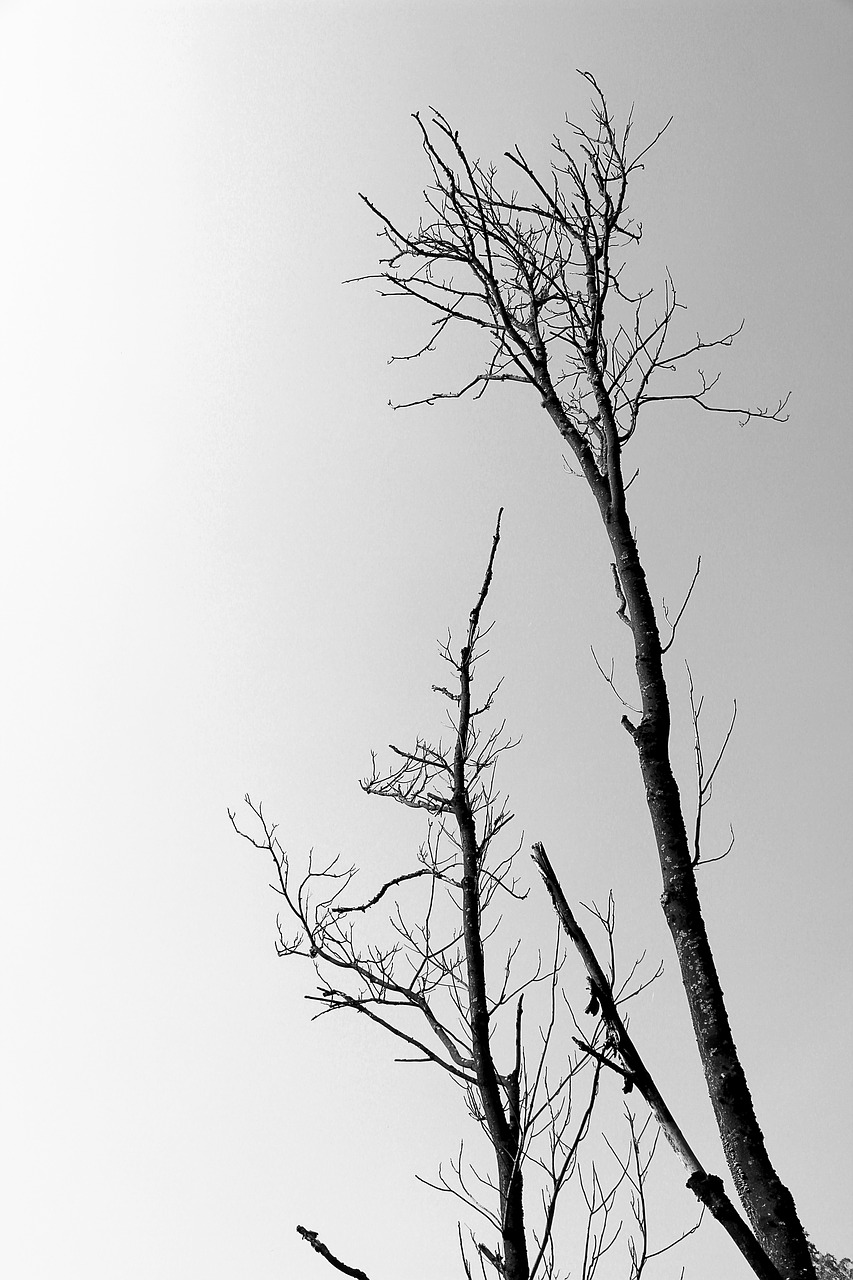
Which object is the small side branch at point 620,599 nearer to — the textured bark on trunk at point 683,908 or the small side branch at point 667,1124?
the textured bark on trunk at point 683,908

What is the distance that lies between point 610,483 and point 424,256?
144cm

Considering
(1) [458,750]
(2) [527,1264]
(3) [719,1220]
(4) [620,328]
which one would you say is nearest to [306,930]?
(1) [458,750]

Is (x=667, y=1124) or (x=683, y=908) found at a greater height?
(x=683, y=908)

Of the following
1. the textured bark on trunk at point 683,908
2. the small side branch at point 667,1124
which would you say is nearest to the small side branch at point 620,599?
the textured bark on trunk at point 683,908

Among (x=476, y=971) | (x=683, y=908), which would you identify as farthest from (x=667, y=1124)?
(x=476, y=971)

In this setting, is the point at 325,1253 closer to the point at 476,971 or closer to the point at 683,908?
the point at 683,908

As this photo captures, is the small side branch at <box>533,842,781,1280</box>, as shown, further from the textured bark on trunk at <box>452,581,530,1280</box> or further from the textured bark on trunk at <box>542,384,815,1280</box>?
the textured bark on trunk at <box>452,581,530,1280</box>

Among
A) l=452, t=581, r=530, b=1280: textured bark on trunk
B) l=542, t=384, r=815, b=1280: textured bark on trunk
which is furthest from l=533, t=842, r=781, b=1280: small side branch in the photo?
l=452, t=581, r=530, b=1280: textured bark on trunk

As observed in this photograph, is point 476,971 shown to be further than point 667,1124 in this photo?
Yes

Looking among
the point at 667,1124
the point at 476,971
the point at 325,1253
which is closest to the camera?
the point at 667,1124

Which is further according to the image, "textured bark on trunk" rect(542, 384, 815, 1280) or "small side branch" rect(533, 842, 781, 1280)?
"textured bark on trunk" rect(542, 384, 815, 1280)

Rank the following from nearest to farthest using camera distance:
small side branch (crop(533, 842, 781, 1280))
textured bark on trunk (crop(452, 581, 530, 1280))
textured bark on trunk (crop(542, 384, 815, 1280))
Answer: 1. small side branch (crop(533, 842, 781, 1280))
2. textured bark on trunk (crop(542, 384, 815, 1280))
3. textured bark on trunk (crop(452, 581, 530, 1280))

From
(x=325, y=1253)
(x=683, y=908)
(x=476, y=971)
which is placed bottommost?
(x=325, y=1253)

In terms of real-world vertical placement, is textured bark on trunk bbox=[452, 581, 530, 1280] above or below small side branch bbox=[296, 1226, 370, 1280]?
above
